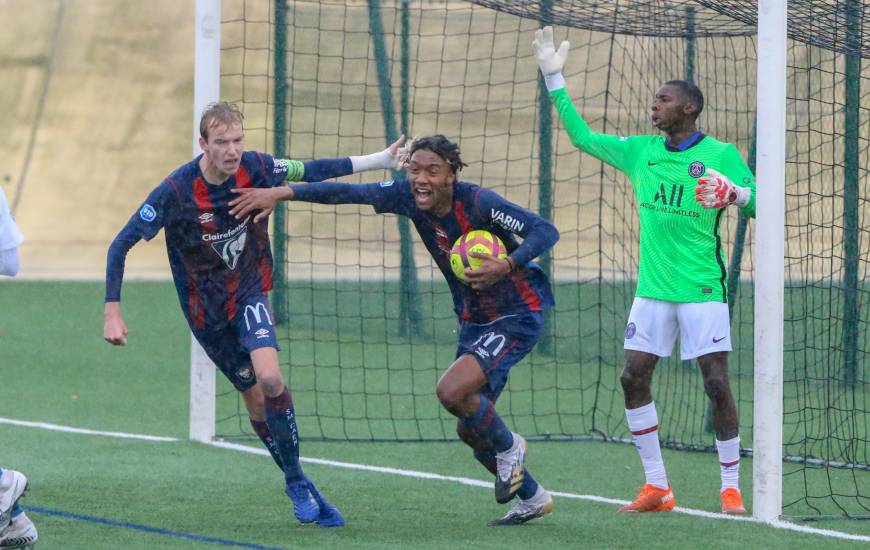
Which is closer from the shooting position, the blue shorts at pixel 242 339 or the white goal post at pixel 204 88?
the blue shorts at pixel 242 339

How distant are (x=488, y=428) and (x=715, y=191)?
148cm

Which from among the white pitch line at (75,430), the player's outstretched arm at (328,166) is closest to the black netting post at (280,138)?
the white pitch line at (75,430)

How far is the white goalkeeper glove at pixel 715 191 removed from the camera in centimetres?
665

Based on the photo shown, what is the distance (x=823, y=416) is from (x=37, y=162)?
13081 millimetres

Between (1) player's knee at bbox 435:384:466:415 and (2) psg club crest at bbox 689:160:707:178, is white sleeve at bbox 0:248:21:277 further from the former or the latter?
(2) psg club crest at bbox 689:160:707:178

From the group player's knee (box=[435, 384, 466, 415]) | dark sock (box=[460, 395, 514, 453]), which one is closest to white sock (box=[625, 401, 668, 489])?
dark sock (box=[460, 395, 514, 453])

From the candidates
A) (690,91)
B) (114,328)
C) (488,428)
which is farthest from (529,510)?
(690,91)

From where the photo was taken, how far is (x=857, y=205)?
9422 millimetres

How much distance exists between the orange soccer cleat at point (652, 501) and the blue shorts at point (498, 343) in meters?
0.92

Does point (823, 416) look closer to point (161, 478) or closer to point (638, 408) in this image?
point (638, 408)

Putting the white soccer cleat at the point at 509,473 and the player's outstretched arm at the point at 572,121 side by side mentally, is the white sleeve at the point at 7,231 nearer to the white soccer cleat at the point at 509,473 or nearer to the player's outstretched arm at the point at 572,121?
the white soccer cleat at the point at 509,473

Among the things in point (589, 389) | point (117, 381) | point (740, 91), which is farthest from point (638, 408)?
point (740, 91)

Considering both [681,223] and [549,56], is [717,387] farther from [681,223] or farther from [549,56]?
[549,56]

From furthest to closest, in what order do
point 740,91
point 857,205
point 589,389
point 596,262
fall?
point 596,262, point 740,91, point 589,389, point 857,205
